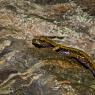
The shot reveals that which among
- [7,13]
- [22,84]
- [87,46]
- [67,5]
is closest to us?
[22,84]

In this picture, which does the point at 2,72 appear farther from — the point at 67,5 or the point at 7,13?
the point at 67,5

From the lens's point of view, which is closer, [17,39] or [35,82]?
[35,82]

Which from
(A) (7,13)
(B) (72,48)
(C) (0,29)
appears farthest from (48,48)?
(A) (7,13)

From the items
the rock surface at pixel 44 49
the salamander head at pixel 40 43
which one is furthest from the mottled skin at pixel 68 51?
the rock surface at pixel 44 49

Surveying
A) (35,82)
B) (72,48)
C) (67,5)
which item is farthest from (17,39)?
(67,5)

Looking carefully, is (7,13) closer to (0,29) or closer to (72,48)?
(0,29)

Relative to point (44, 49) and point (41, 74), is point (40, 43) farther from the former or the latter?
point (41, 74)

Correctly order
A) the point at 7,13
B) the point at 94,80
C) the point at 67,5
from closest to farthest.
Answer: the point at 94,80 → the point at 7,13 → the point at 67,5

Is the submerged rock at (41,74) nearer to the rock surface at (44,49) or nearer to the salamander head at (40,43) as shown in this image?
the rock surface at (44,49)
